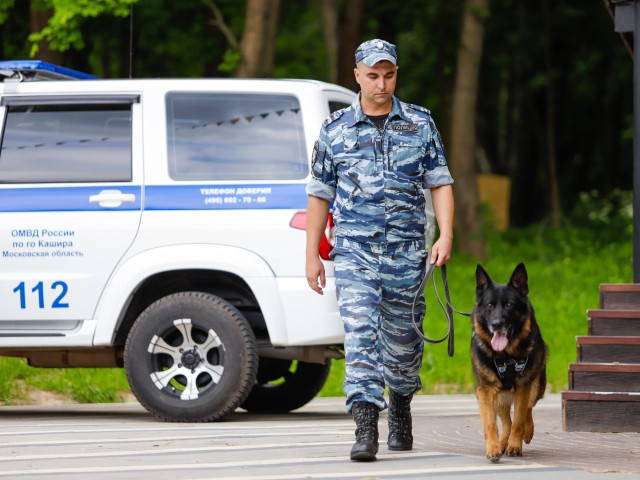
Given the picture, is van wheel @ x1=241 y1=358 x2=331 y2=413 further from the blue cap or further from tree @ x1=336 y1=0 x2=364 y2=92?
tree @ x1=336 y1=0 x2=364 y2=92

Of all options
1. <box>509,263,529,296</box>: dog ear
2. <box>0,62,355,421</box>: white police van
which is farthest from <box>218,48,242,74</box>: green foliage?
<box>509,263,529,296</box>: dog ear

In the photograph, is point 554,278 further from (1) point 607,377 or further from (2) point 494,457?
(2) point 494,457

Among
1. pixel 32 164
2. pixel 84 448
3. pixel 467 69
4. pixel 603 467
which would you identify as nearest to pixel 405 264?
pixel 603 467

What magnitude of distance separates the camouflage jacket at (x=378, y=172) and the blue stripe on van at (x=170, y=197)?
178cm

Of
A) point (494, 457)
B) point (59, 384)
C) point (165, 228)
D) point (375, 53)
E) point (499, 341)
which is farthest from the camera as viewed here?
point (59, 384)

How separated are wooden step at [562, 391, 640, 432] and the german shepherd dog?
139cm

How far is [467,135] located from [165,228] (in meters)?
15.6

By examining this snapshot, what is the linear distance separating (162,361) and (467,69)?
1573cm

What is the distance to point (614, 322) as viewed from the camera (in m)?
9.32

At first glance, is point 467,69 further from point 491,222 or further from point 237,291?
point 237,291

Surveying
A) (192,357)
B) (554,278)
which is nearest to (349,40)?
(554,278)

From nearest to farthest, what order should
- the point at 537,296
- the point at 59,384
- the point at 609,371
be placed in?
1. the point at 609,371
2. the point at 59,384
3. the point at 537,296

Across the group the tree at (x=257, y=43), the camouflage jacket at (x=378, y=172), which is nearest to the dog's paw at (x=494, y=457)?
the camouflage jacket at (x=378, y=172)

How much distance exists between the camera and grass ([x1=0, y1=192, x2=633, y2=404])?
11.9m
